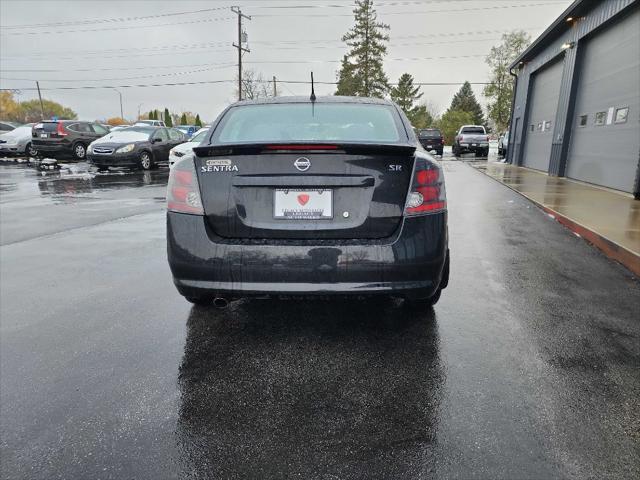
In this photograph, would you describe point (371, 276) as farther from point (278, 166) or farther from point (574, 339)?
point (574, 339)

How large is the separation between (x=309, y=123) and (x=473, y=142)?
1177 inches

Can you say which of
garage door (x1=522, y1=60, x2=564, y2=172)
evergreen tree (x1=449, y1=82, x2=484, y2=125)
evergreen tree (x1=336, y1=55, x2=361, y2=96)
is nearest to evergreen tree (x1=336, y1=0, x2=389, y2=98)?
evergreen tree (x1=336, y1=55, x2=361, y2=96)

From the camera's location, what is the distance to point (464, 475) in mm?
1781

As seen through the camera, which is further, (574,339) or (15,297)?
(15,297)

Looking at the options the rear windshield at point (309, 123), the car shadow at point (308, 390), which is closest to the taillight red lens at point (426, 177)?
the rear windshield at point (309, 123)

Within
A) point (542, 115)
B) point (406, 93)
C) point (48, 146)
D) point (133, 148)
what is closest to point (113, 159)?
point (133, 148)

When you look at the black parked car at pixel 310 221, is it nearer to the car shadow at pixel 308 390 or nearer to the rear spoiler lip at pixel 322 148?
the rear spoiler lip at pixel 322 148

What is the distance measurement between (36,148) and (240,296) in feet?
68.2

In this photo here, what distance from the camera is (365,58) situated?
6438 cm

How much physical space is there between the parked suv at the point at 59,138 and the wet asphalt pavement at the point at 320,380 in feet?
56.5

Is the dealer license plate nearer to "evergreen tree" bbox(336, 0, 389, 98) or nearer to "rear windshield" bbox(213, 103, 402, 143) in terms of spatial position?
"rear windshield" bbox(213, 103, 402, 143)

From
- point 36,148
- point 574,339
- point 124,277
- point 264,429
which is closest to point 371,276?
point 264,429

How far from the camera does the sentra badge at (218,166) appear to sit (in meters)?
2.61

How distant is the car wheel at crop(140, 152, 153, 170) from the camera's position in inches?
660
